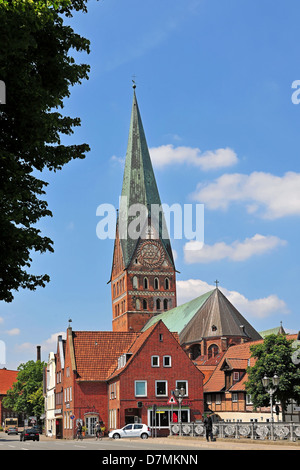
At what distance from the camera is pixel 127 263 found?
386 ft

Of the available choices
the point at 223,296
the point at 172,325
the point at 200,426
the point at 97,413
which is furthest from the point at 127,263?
the point at 200,426

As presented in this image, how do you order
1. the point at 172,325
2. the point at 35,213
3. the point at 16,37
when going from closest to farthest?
1. the point at 16,37
2. the point at 35,213
3. the point at 172,325

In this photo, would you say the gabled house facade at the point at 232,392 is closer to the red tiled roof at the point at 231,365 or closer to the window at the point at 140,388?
the red tiled roof at the point at 231,365

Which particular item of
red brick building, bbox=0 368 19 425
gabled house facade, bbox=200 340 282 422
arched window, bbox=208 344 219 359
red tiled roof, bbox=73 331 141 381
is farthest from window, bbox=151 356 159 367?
red brick building, bbox=0 368 19 425

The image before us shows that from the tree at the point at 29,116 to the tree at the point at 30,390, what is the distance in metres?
86.6

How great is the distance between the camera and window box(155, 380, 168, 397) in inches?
2292

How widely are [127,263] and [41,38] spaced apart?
100300 mm

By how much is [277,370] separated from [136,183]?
77.2 meters

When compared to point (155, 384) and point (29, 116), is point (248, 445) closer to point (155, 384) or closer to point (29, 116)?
point (29, 116)

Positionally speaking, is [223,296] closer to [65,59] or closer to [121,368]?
[121,368]

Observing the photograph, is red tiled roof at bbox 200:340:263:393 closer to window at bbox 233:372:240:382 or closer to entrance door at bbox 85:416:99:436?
window at bbox 233:372:240:382

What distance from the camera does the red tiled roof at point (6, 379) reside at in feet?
477

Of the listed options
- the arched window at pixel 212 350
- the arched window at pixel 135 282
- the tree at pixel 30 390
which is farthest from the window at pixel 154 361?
the arched window at pixel 135 282

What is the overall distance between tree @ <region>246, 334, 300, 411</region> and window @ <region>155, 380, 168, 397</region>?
10253mm
